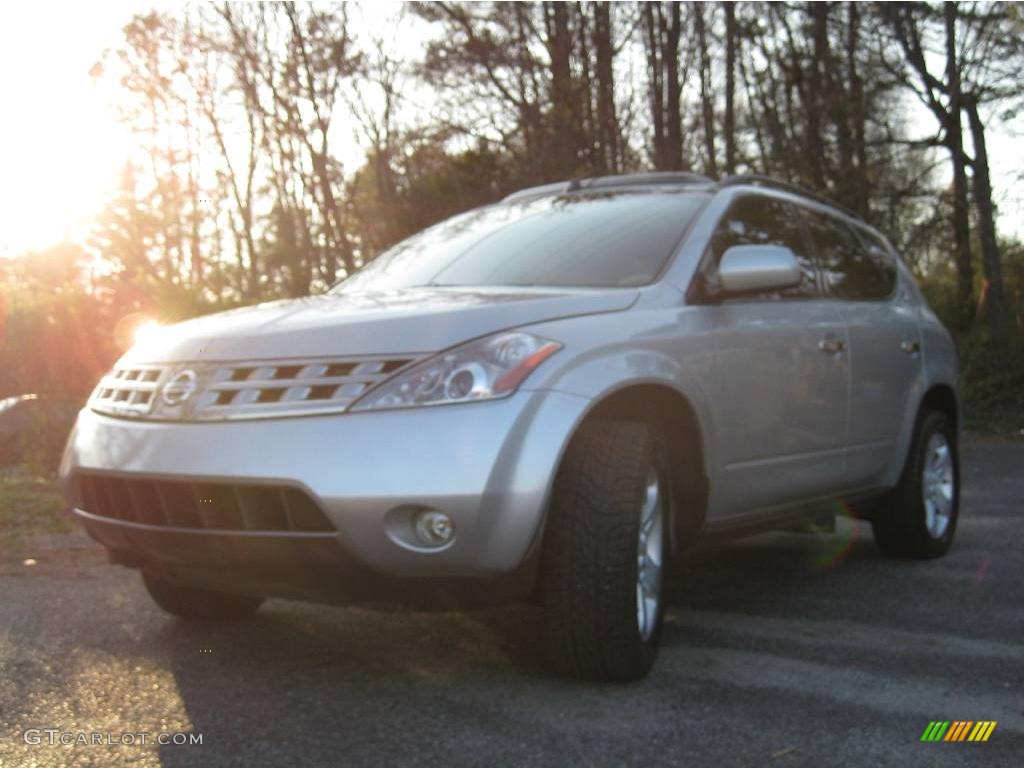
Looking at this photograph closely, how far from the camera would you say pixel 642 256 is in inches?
172

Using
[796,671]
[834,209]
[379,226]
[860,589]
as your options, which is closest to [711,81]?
[379,226]

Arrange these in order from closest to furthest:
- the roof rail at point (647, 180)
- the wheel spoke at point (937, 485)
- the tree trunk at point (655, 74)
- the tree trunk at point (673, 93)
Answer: the roof rail at point (647, 180) < the wheel spoke at point (937, 485) < the tree trunk at point (673, 93) < the tree trunk at point (655, 74)

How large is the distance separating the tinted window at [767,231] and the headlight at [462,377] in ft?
4.29

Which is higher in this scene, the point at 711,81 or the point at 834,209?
the point at 711,81

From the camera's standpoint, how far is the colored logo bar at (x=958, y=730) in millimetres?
3186

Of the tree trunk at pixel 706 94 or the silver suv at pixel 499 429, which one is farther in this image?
the tree trunk at pixel 706 94

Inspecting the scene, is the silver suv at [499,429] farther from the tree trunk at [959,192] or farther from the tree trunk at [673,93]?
the tree trunk at [959,192]

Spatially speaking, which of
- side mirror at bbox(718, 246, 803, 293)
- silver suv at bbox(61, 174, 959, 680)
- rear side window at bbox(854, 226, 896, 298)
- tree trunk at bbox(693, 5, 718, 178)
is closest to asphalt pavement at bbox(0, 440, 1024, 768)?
silver suv at bbox(61, 174, 959, 680)

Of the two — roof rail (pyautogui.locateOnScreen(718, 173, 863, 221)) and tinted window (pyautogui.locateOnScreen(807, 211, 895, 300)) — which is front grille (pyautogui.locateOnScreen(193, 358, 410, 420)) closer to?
roof rail (pyautogui.locateOnScreen(718, 173, 863, 221))

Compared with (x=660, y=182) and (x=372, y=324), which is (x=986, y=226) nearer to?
(x=660, y=182)

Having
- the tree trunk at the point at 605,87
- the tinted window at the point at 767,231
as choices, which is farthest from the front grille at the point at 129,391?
the tree trunk at the point at 605,87

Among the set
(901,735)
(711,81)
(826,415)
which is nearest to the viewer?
(901,735)

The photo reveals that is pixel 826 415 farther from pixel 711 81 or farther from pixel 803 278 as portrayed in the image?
pixel 711 81

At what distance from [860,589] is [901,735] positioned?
213 centimetres
